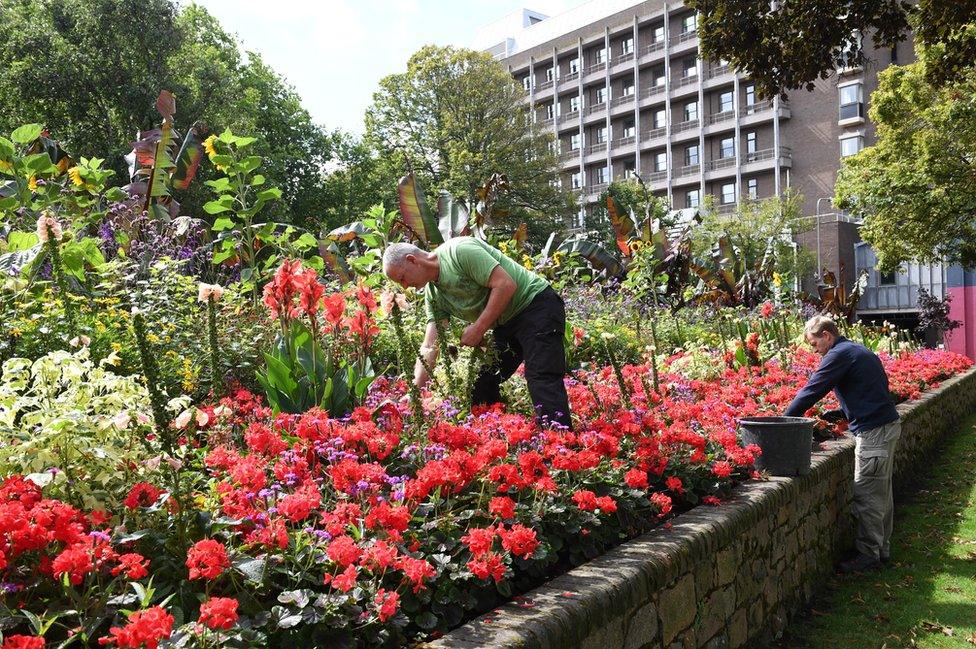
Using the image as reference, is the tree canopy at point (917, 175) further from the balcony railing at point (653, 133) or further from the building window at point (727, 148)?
the balcony railing at point (653, 133)

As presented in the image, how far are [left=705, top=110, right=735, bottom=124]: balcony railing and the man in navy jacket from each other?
46167 millimetres

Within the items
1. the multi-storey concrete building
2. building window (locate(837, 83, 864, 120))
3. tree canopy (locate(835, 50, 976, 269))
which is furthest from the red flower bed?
building window (locate(837, 83, 864, 120))

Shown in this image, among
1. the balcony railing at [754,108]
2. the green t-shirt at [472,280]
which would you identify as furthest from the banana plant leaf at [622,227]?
the balcony railing at [754,108]

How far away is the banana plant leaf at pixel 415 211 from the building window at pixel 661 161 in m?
43.9

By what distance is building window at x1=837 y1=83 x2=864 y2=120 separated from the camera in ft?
142

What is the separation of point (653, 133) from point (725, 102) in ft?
17.4

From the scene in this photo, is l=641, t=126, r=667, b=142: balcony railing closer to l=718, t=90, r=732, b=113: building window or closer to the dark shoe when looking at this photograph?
l=718, t=90, r=732, b=113: building window

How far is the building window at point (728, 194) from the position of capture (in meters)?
48.8

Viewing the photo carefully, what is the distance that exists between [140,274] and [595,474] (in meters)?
5.80

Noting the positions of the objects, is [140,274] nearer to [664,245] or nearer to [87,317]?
[87,317]

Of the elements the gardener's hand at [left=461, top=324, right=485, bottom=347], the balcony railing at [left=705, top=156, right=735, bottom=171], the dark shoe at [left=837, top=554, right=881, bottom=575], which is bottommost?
the dark shoe at [left=837, top=554, right=881, bottom=575]

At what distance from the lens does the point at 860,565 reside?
239 inches

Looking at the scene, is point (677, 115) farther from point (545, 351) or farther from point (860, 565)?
point (545, 351)

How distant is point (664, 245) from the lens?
16641 millimetres
